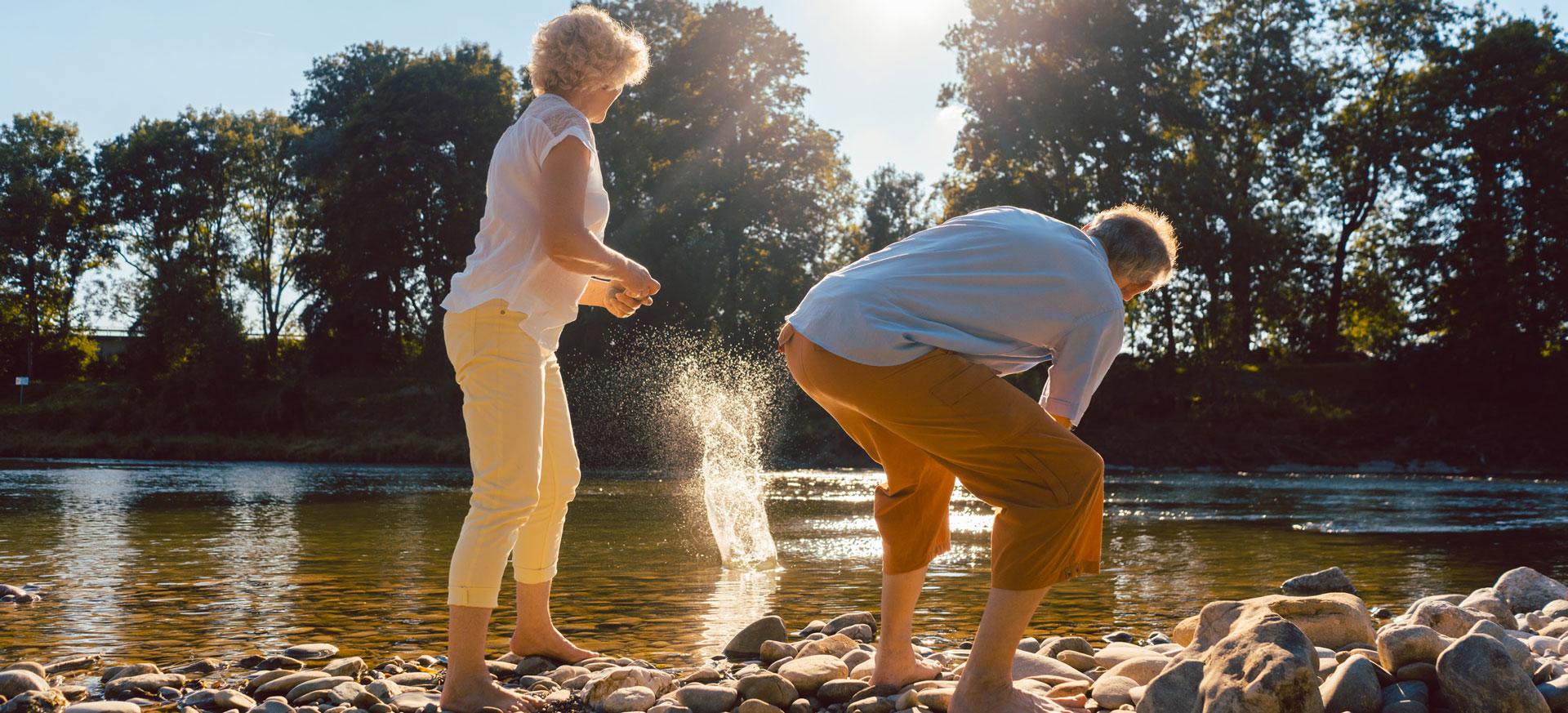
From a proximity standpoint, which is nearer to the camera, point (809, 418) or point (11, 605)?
point (11, 605)

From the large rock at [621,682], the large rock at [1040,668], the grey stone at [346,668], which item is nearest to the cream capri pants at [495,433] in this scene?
the large rock at [621,682]

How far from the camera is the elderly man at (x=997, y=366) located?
320 centimetres

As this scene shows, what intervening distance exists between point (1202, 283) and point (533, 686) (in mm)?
33833

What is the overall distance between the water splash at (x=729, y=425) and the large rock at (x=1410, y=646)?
10089 mm

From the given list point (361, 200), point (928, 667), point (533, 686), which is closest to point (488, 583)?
point (533, 686)

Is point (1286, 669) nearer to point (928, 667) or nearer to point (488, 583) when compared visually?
point (928, 667)

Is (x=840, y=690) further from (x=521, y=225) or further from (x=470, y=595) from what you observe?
(x=521, y=225)

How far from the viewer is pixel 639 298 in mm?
3633

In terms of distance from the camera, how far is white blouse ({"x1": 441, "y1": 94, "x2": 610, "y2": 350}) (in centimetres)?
350

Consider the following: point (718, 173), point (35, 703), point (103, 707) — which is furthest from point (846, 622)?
point (718, 173)

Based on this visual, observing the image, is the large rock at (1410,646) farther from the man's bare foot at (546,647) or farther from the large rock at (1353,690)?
the man's bare foot at (546,647)

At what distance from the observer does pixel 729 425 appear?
3200cm

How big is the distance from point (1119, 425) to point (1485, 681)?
3084 centimetres

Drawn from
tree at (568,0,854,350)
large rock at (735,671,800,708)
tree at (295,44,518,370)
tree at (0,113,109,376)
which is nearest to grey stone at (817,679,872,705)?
large rock at (735,671,800,708)
